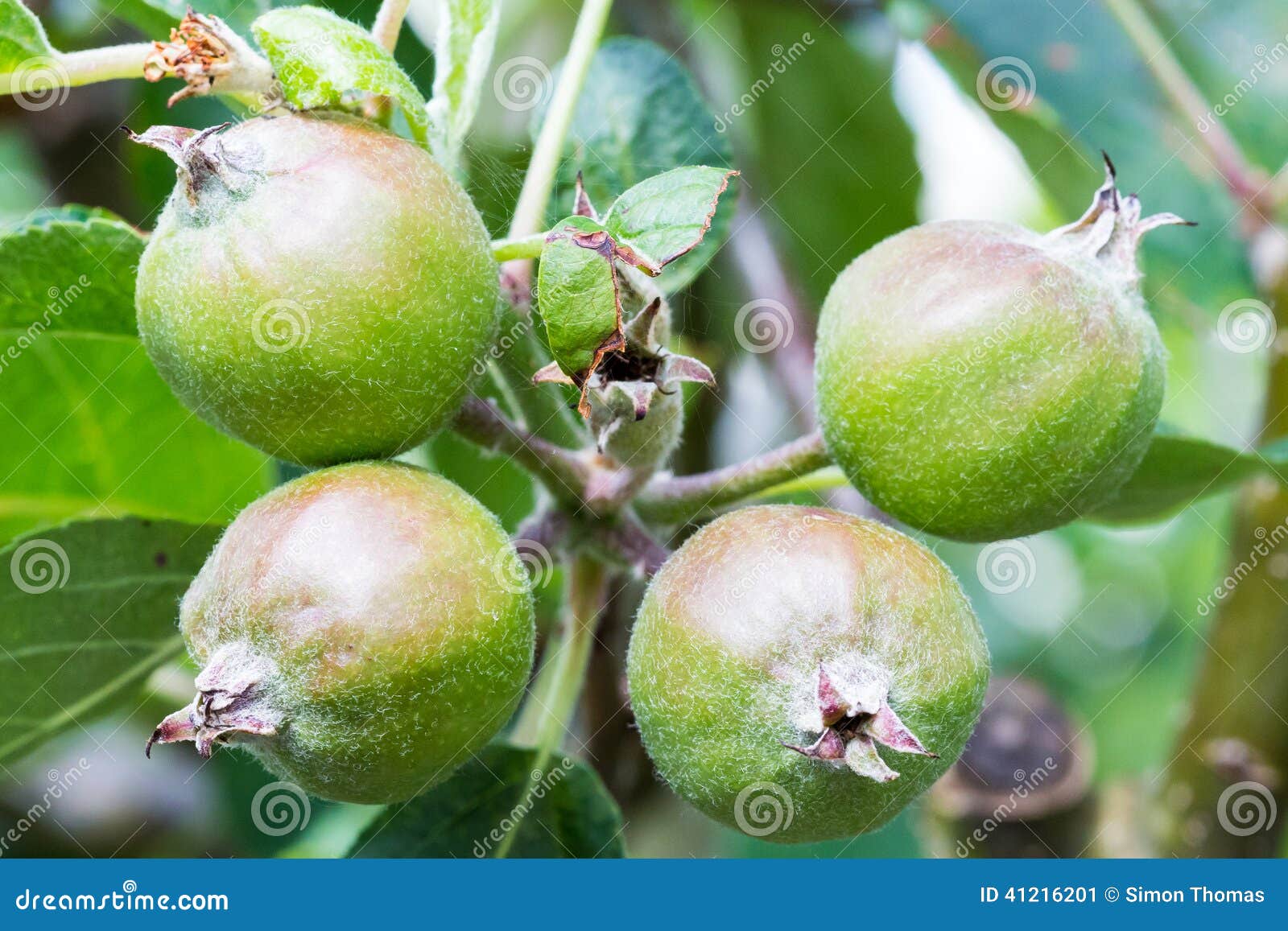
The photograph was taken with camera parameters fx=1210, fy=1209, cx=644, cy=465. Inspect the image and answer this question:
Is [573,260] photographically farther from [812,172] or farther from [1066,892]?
[812,172]

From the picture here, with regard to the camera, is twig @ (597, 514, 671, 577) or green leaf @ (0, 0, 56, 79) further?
twig @ (597, 514, 671, 577)

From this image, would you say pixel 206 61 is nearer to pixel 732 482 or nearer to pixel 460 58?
pixel 460 58

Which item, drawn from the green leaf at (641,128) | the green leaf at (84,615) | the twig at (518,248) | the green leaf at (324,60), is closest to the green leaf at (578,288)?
the twig at (518,248)

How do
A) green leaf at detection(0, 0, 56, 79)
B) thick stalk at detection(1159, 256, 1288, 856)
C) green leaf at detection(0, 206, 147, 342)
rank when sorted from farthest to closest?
thick stalk at detection(1159, 256, 1288, 856) < green leaf at detection(0, 206, 147, 342) < green leaf at detection(0, 0, 56, 79)

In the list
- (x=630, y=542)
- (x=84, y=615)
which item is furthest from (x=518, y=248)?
(x=84, y=615)

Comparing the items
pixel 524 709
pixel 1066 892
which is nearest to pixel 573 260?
pixel 524 709

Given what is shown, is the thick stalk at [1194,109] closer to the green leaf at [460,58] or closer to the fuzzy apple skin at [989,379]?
the fuzzy apple skin at [989,379]

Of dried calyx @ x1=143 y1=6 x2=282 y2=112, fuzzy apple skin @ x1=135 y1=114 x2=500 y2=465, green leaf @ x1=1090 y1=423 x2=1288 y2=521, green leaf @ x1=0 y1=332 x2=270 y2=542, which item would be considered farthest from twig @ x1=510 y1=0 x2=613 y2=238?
green leaf @ x1=1090 y1=423 x2=1288 y2=521

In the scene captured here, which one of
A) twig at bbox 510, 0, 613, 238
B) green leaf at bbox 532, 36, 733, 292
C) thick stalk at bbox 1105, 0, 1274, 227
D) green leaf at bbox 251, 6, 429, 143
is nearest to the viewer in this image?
green leaf at bbox 251, 6, 429, 143

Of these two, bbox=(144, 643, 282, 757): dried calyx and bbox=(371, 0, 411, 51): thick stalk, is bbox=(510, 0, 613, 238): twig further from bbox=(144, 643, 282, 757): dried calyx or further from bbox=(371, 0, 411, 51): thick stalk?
bbox=(144, 643, 282, 757): dried calyx
